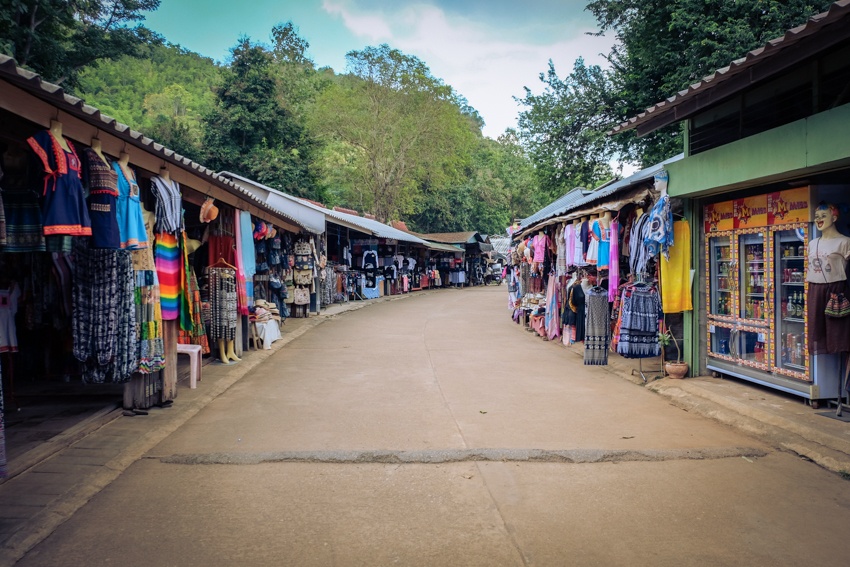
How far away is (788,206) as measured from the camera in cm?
691

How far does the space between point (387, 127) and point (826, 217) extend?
32.4 metres

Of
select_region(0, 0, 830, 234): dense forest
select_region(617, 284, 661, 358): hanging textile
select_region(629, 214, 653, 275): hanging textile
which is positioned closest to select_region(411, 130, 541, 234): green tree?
select_region(0, 0, 830, 234): dense forest

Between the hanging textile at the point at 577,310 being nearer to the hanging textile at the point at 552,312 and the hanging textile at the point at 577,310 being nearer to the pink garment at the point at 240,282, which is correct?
the hanging textile at the point at 552,312

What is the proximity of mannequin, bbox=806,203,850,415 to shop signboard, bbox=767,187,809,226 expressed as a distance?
9.1 inches

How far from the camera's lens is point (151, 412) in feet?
22.1

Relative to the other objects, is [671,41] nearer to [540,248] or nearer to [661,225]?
[540,248]

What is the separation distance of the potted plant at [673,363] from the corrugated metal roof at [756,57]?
118 inches

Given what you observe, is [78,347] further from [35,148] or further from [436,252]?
[436,252]

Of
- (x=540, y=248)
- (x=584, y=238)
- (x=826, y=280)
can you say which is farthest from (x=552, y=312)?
(x=826, y=280)

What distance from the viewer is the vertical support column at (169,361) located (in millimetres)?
6967

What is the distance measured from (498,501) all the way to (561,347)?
863cm

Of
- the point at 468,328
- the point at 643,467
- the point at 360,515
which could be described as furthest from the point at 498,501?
the point at 468,328

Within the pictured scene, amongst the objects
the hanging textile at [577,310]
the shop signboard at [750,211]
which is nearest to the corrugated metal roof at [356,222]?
the hanging textile at [577,310]

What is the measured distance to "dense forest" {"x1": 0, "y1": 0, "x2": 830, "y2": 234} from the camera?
1557 cm
